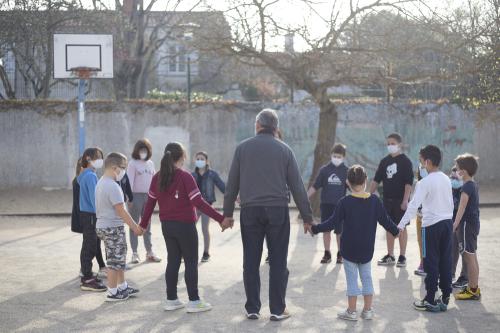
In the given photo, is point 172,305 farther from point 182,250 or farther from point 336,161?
point 336,161

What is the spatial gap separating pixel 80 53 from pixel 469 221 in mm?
11148

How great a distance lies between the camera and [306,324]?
23.9 feet

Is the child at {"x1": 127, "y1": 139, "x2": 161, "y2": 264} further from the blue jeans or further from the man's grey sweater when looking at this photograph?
the blue jeans

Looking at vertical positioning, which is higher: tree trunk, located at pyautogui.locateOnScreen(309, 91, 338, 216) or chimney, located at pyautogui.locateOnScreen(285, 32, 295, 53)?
chimney, located at pyautogui.locateOnScreen(285, 32, 295, 53)

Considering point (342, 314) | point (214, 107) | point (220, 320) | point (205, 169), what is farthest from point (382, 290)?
point (214, 107)

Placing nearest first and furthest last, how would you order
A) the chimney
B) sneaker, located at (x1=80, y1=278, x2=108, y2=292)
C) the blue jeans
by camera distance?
the blue jeans
sneaker, located at (x1=80, y1=278, x2=108, y2=292)
the chimney

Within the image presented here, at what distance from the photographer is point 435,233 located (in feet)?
26.0

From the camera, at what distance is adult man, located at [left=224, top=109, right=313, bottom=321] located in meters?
7.36

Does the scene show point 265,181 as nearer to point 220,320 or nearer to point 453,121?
point 220,320

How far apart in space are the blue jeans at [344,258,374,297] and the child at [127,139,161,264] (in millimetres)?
4177

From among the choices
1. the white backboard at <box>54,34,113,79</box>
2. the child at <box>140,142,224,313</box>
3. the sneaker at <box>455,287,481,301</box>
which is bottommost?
the sneaker at <box>455,287,481,301</box>

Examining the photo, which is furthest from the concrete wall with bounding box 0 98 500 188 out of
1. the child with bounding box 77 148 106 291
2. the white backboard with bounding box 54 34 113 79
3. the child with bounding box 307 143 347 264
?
the child with bounding box 77 148 106 291

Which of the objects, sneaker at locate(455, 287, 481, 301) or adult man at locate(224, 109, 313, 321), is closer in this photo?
adult man at locate(224, 109, 313, 321)

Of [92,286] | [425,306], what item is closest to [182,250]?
[92,286]
